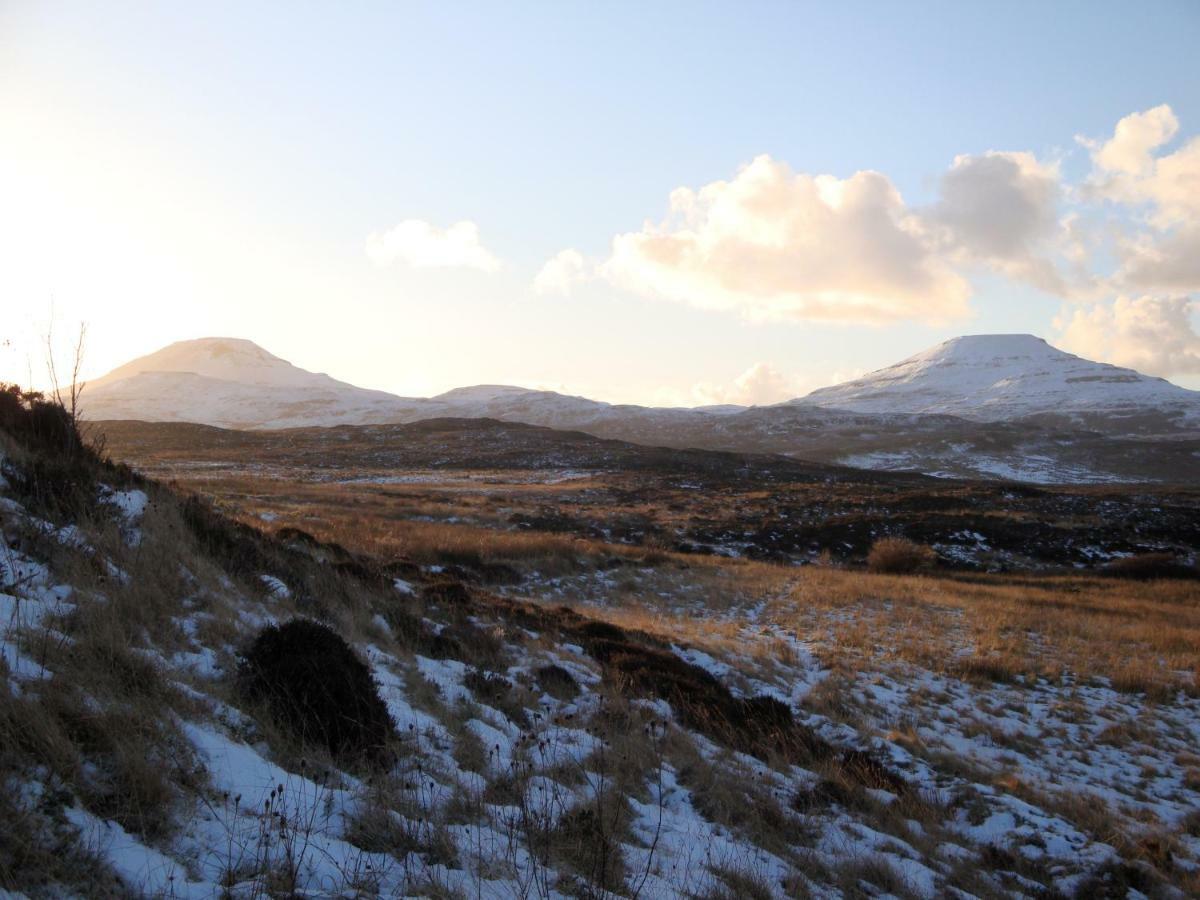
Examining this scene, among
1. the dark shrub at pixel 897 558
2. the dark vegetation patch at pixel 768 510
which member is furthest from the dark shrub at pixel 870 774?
the dark shrub at pixel 897 558

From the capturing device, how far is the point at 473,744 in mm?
5648

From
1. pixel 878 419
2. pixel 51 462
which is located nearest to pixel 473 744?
pixel 51 462

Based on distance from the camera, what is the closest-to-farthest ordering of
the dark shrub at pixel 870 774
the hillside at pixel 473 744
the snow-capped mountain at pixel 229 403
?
the hillside at pixel 473 744 < the dark shrub at pixel 870 774 < the snow-capped mountain at pixel 229 403

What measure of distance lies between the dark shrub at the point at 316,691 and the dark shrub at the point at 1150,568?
31.5m

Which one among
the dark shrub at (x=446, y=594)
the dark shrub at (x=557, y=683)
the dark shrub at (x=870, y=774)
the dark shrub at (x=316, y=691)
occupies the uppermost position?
the dark shrub at (x=316, y=691)

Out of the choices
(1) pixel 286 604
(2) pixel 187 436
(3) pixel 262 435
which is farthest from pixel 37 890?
(3) pixel 262 435

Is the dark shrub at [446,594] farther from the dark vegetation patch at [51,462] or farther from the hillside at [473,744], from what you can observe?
the dark vegetation patch at [51,462]

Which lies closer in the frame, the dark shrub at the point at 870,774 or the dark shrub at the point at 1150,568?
the dark shrub at the point at 870,774

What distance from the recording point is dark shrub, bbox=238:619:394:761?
484cm

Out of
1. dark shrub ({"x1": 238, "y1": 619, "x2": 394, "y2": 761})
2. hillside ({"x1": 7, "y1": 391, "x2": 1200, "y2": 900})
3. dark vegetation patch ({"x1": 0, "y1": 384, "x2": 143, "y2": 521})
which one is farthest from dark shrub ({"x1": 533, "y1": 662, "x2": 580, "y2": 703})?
dark vegetation patch ({"x1": 0, "y1": 384, "x2": 143, "y2": 521})

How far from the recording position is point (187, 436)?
78375mm

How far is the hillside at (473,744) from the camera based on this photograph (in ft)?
11.1

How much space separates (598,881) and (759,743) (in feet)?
14.5

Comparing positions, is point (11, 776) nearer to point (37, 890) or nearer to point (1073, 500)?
point (37, 890)
